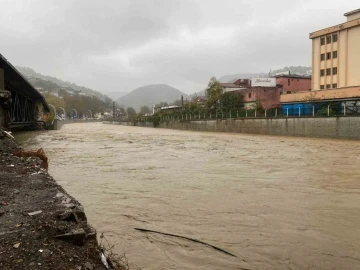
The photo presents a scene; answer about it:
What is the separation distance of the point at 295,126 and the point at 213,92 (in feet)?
93.7

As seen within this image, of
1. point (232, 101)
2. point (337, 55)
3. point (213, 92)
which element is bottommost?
point (232, 101)

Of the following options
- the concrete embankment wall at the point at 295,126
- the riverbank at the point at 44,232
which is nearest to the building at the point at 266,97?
the concrete embankment wall at the point at 295,126

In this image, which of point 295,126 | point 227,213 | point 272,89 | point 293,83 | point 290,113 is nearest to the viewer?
point 227,213

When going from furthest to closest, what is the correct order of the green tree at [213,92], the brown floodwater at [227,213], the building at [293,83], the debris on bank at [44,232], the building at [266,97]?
the green tree at [213,92] < the building at [293,83] < the building at [266,97] < the brown floodwater at [227,213] < the debris on bank at [44,232]

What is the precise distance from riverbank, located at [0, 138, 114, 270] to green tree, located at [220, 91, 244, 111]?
184ft

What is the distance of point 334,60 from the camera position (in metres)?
47.9

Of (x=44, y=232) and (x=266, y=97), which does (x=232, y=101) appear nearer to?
(x=266, y=97)

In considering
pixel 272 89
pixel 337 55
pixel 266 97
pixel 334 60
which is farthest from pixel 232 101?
pixel 337 55

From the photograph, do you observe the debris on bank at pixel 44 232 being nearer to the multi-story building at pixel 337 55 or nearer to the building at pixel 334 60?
the building at pixel 334 60

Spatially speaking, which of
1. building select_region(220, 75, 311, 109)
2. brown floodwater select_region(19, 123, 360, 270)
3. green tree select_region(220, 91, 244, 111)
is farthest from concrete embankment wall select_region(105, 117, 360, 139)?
brown floodwater select_region(19, 123, 360, 270)

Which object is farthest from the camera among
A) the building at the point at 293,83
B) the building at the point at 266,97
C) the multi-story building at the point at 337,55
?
the building at the point at 293,83

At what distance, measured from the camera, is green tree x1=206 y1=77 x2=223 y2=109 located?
215 ft

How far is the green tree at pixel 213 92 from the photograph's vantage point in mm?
65438

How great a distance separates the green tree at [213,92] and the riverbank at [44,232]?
60146mm
